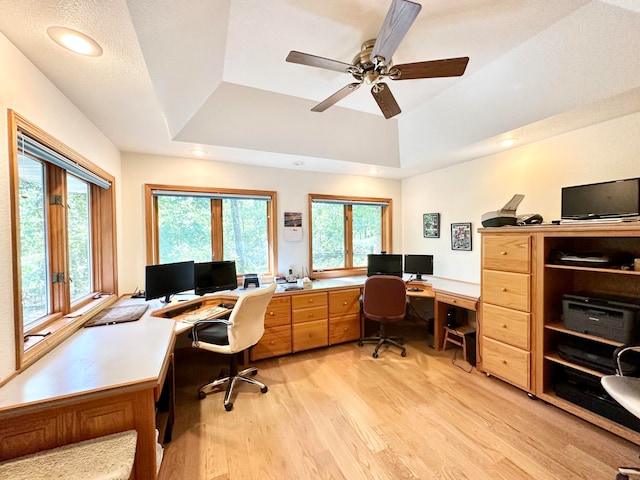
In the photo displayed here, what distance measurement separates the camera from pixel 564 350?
2150 mm

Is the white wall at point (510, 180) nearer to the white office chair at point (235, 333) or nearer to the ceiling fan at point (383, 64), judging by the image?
the ceiling fan at point (383, 64)

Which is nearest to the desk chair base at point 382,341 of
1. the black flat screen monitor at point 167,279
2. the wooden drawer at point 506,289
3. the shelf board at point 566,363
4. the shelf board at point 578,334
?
the wooden drawer at point 506,289

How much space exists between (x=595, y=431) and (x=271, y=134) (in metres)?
3.69

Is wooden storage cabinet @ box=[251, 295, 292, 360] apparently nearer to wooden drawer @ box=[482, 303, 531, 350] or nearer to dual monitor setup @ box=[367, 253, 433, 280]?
dual monitor setup @ box=[367, 253, 433, 280]

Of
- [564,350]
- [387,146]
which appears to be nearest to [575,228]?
[564,350]

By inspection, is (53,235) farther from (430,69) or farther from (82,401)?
(430,69)

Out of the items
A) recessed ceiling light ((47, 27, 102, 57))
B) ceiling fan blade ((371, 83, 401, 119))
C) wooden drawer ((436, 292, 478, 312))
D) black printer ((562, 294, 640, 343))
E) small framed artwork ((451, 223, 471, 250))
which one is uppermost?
ceiling fan blade ((371, 83, 401, 119))

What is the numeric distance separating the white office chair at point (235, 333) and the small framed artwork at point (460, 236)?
8.67 ft

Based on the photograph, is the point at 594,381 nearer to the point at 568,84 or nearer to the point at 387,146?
the point at 568,84

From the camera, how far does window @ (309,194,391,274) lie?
159 inches

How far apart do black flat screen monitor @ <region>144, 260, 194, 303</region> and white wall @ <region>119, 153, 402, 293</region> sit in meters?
0.62

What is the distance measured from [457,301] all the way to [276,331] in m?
2.10

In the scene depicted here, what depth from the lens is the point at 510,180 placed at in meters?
2.99

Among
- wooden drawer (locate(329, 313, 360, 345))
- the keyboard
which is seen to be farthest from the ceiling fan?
wooden drawer (locate(329, 313, 360, 345))
